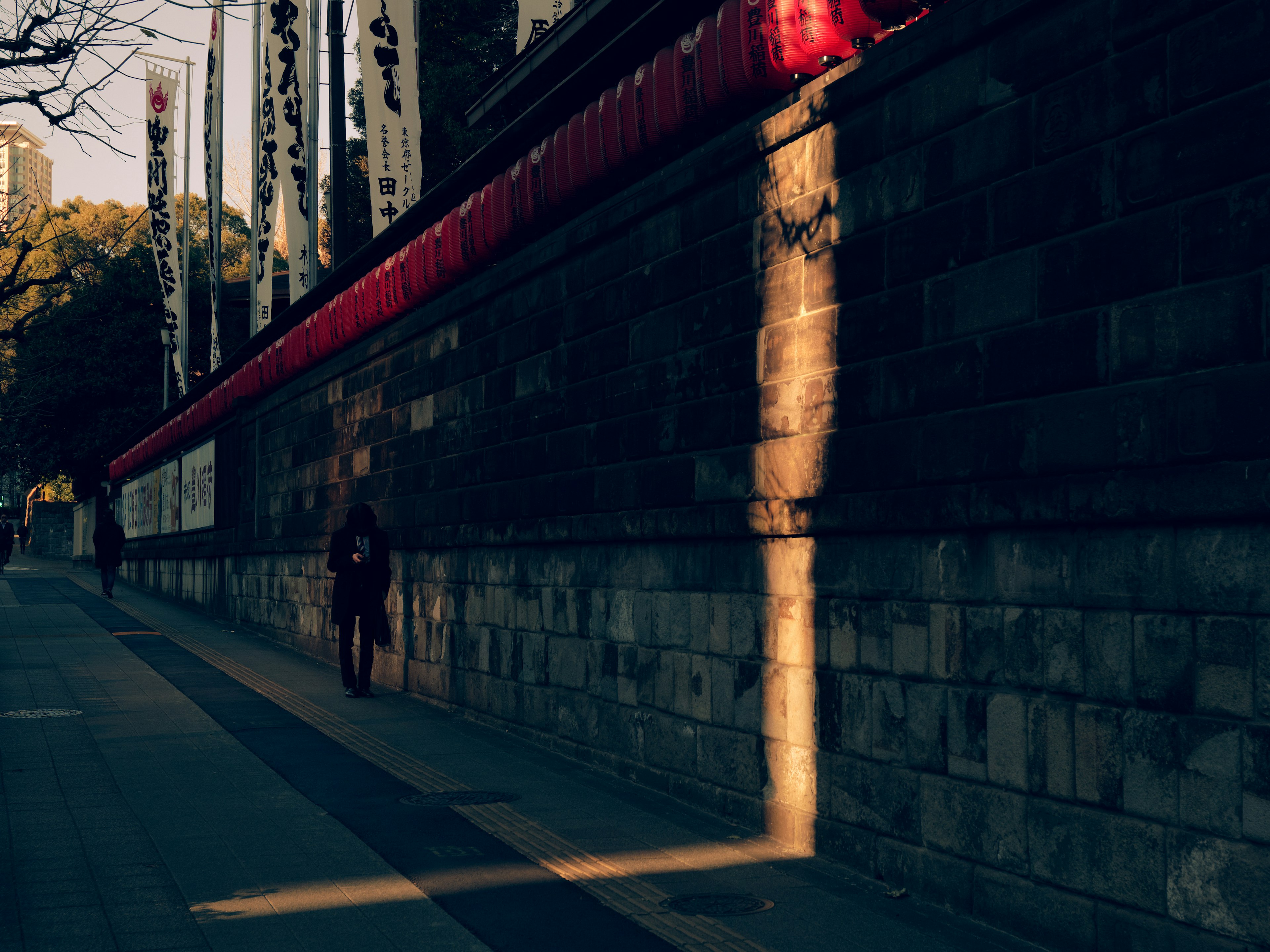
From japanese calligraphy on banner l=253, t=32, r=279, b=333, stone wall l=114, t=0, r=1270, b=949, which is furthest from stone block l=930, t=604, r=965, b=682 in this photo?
A: japanese calligraphy on banner l=253, t=32, r=279, b=333

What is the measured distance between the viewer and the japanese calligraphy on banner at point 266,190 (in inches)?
654

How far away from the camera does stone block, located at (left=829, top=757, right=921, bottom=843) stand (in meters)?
5.09

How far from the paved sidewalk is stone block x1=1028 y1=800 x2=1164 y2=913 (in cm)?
36

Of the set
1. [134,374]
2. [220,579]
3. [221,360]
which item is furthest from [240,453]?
[134,374]

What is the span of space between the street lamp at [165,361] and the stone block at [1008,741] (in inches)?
1165

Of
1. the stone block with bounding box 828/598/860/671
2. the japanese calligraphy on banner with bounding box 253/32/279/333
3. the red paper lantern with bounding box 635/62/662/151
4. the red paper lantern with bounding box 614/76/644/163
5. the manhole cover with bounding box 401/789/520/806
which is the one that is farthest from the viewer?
the japanese calligraphy on banner with bounding box 253/32/279/333

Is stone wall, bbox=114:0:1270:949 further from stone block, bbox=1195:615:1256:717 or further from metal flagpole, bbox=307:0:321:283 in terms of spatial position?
metal flagpole, bbox=307:0:321:283

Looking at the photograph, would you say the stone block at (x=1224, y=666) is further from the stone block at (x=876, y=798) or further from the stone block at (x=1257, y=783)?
the stone block at (x=876, y=798)

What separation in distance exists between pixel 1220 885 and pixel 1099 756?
0.57 meters

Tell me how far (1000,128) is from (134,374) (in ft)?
131

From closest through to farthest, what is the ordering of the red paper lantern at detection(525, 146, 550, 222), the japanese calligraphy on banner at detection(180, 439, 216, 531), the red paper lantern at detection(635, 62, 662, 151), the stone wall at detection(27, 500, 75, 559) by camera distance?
the red paper lantern at detection(635, 62, 662, 151), the red paper lantern at detection(525, 146, 550, 222), the japanese calligraphy on banner at detection(180, 439, 216, 531), the stone wall at detection(27, 500, 75, 559)

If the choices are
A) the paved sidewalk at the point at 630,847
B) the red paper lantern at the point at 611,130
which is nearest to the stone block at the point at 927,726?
the paved sidewalk at the point at 630,847

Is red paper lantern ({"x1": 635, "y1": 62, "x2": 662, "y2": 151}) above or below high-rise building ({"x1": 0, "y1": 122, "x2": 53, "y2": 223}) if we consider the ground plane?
below

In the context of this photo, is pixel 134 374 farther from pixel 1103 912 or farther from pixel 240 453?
pixel 1103 912
